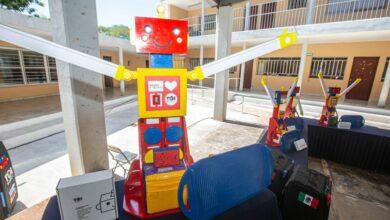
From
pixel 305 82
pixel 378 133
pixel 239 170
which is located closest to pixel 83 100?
pixel 239 170

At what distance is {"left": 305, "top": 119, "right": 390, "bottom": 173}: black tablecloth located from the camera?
3231mm

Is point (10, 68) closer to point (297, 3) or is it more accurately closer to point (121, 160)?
point (121, 160)

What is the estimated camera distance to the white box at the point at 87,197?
1.17 metres

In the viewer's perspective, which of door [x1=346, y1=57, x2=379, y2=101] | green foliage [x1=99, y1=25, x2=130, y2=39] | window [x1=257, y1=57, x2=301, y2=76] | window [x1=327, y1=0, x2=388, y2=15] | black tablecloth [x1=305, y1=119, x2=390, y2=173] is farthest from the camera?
green foliage [x1=99, y1=25, x2=130, y2=39]

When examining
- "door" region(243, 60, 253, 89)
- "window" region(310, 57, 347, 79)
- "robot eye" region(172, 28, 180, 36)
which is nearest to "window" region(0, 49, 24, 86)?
"robot eye" region(172, 28, 180, 36)

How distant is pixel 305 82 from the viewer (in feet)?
32.7

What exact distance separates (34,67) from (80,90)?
29.3 feet

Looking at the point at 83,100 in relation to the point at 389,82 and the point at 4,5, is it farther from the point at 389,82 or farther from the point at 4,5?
the point at 4,5

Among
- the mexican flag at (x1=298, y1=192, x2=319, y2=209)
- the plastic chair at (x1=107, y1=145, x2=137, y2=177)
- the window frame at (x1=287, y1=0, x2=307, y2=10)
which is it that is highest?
the window frame at (x1=287, y1=0, x2=307, y2=10)

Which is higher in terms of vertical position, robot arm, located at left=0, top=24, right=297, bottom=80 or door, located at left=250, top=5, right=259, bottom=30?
door, located at left=250, top=5, right=259, bottom=30

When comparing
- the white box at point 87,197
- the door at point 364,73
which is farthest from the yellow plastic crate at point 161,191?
the door at point 364,73

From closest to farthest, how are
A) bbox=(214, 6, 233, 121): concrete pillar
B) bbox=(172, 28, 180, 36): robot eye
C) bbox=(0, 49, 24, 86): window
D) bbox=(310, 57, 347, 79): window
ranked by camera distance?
bbox=(172, 28, 180, 36): robot eye
bbox=(214, 6, 233, 121): concrete pillar
bbox=(0, 49, 24, 86): window
bbox=(310, 57, 347, 79): window

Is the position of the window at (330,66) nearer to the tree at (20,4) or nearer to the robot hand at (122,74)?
the robot hand at (122,74)

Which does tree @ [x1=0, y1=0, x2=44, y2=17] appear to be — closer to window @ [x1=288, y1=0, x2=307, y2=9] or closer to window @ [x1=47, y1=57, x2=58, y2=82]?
window @ [x1=47, y1=57, x2=58, y2=82]
